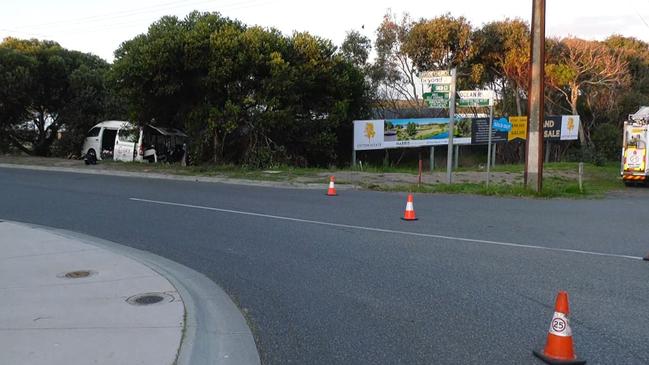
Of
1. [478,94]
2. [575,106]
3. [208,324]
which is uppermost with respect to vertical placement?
[575,106]

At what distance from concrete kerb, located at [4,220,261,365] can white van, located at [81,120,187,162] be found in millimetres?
20539

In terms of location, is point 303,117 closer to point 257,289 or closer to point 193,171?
point 193,171

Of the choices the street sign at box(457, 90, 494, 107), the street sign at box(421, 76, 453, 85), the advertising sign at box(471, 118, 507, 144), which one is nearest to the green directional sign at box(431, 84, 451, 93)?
the street sign at box(421, 76, 453, 85)

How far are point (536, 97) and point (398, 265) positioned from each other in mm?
11212

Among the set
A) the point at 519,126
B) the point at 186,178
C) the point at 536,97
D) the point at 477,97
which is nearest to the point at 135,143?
the point at 186,178

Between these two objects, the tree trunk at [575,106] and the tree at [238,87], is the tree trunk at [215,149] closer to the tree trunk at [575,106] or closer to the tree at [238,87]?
the tree at [238,87]

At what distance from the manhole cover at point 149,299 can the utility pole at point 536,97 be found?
13852 mm

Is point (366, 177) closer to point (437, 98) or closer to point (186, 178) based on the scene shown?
point (437, 98)

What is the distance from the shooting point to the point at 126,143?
91.5ft

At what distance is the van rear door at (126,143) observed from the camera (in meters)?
27.5

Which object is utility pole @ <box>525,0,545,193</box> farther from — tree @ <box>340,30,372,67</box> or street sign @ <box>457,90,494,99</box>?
tree @ <box>340,30,372,67</box>

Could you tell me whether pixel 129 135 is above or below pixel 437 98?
below

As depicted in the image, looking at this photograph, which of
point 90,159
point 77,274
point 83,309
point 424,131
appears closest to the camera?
point 83,309

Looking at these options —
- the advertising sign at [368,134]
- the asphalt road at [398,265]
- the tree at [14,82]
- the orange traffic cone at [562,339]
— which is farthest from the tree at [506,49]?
the orange traffic cone at [562,339]
